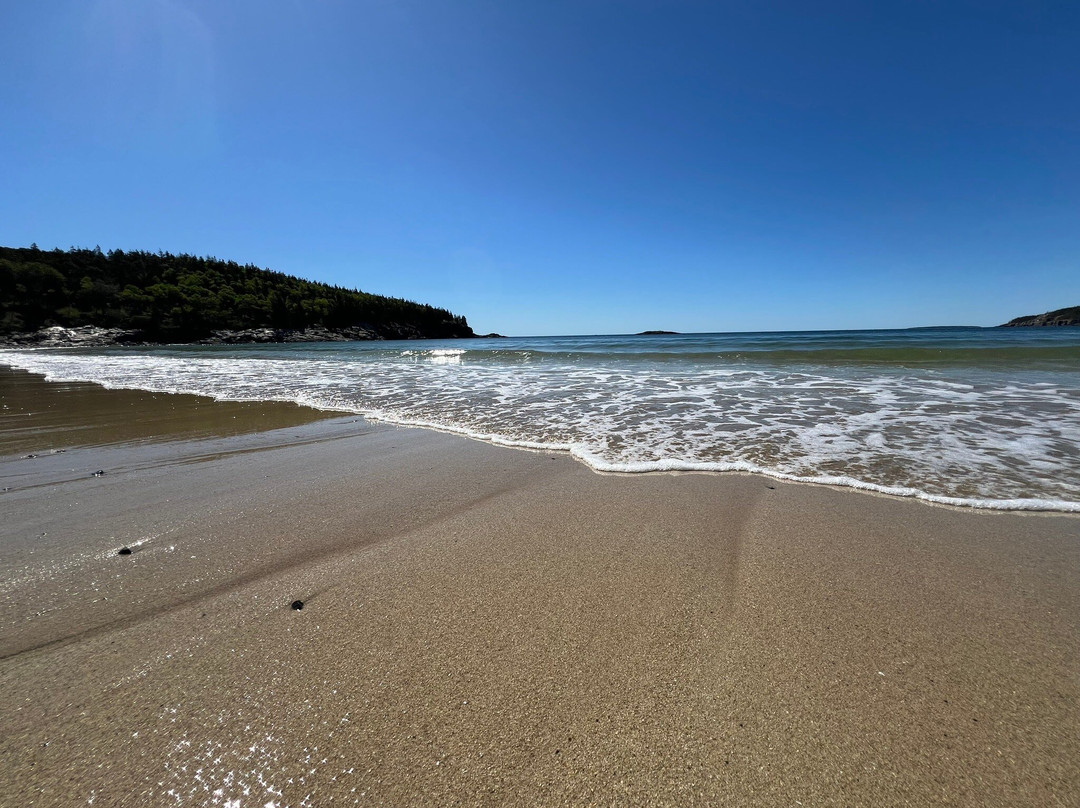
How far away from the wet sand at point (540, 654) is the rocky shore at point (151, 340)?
2314 inches

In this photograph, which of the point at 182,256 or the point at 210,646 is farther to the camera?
the point at 182,256

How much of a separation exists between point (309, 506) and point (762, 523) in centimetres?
297

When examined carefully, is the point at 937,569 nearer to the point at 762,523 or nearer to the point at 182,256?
the point at 762,523

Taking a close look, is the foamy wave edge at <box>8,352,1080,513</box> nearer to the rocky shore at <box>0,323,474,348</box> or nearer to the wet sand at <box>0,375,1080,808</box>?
the wet sand at <box>0,375,1080,808</box>

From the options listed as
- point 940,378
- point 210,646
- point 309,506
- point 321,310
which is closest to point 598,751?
point 210,646

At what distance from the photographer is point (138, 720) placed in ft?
4.02

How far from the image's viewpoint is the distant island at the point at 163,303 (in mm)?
46344

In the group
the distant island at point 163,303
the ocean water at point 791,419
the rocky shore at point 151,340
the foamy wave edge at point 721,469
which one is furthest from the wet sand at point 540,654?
the distant island at point 163,303

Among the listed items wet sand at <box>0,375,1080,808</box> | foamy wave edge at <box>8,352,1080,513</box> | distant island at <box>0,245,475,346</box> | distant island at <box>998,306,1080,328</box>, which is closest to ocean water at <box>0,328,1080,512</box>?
foamy wave edge at <box>8,352,1080,513</box>

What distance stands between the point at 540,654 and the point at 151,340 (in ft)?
222

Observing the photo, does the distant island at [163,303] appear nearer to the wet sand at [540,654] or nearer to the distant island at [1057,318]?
the wet sand at [540,654]

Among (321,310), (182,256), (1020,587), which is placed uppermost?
(182,256)

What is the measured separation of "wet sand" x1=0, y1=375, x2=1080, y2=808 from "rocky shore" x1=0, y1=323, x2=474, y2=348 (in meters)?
58.8

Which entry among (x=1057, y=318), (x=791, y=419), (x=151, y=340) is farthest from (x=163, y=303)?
(x=1057, y=318)
